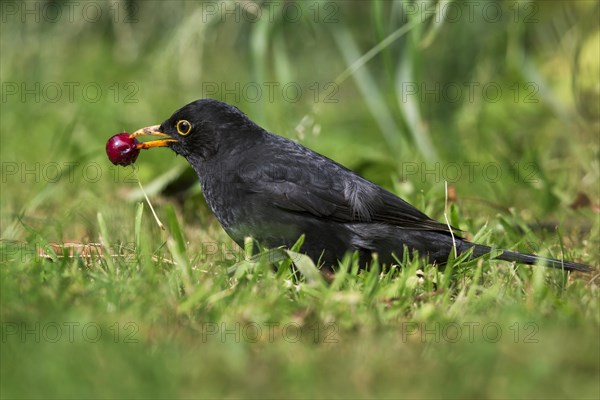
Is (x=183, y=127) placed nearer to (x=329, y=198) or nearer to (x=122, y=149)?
(x=122, y=149)

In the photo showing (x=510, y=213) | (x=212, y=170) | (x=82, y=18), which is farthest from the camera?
(x=82, y=18)

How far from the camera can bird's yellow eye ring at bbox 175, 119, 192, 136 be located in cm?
393

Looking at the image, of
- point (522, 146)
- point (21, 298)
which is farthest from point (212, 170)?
point (522, 146)

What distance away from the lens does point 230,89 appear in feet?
25.6

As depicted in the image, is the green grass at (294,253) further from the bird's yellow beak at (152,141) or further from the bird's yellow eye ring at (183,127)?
the bird's yellow eye ring at (183,127)

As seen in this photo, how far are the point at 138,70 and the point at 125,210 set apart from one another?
10.5ft

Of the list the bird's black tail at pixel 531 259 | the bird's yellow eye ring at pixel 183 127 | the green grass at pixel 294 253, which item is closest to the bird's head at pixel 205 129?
the bird's yellow eye ring at pixel 183 127

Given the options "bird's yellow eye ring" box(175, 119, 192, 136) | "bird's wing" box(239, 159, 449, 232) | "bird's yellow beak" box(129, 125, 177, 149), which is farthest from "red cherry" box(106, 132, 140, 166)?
"bird's wing" box(239, 159, 449, 232)

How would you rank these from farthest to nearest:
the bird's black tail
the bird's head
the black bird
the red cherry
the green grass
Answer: the red cherry < the bird's head < the black bird < the bird's black tail < the green grass

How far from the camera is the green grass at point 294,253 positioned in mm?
2318

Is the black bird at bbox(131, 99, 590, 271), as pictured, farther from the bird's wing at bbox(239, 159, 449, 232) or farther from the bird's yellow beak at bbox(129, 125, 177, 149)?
the bird's yellow beak at bbox(129, 125, 177, 149)

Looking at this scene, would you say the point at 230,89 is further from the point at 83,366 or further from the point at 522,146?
the point at 83,366

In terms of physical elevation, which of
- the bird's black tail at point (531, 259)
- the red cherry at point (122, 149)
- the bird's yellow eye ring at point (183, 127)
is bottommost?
the bird's black tail at point (531, 259)

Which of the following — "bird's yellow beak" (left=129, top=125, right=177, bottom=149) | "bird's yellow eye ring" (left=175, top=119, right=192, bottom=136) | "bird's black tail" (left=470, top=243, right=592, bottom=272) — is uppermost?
"bird's yellow eye ring" (left=175, top=119, right=192, bottom=136)
